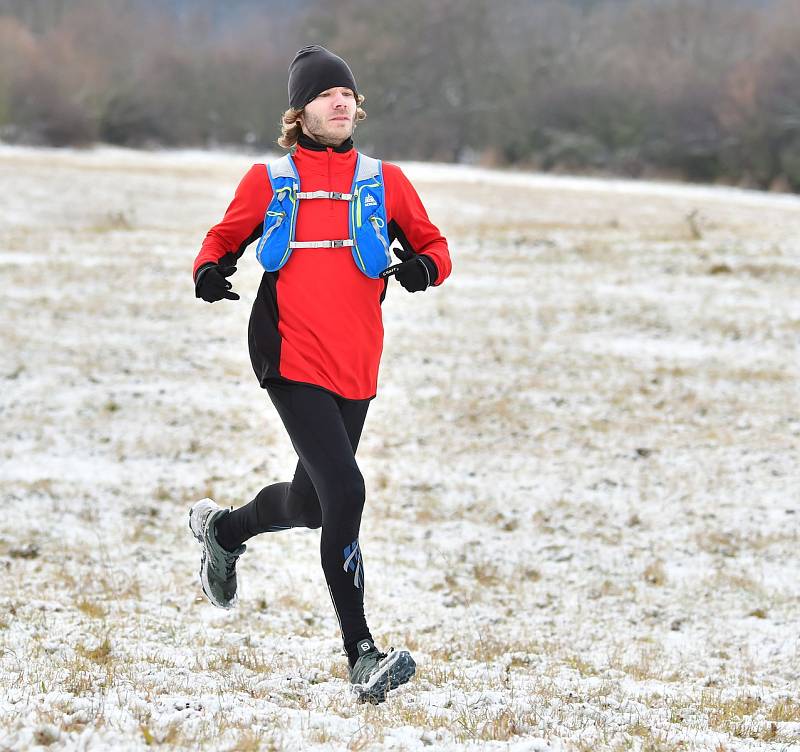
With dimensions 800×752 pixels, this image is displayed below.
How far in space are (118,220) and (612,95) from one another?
38.3 m

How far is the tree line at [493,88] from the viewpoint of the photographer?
5125 centimetres

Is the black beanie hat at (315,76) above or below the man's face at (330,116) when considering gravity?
above

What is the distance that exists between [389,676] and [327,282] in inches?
64.0

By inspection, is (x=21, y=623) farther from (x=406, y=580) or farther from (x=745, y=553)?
(x=745, y=553)

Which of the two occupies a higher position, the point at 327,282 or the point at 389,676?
the point at 327,282

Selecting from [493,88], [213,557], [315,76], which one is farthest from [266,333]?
[493,88]

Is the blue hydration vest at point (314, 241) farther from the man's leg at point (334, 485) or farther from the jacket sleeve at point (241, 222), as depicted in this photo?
the man's leg at point (334, 485)

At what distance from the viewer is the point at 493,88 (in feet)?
214

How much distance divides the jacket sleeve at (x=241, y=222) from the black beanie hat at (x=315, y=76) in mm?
357

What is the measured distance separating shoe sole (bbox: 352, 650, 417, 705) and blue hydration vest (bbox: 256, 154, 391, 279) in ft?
5.18

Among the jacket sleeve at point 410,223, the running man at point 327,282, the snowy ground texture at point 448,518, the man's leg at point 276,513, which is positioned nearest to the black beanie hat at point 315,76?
the running man at point 327,282

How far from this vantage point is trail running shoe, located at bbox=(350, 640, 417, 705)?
3975 mm

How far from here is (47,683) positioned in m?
4.11

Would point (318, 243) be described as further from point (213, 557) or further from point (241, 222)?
point (213, 557)
